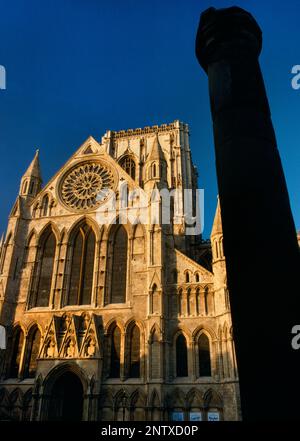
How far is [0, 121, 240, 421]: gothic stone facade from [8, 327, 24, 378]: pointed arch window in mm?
Result: 65

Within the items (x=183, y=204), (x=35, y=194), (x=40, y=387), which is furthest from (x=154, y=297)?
(x=183, y=204)

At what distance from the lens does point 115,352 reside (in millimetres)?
21609

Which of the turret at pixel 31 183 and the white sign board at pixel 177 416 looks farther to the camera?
the turret at pixel 31 183

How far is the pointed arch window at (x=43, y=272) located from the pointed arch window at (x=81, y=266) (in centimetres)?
161

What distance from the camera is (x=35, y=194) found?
2917cm

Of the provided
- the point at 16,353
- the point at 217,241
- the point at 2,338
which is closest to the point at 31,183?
the point at 2,338

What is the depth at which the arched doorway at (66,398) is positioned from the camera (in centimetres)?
2094

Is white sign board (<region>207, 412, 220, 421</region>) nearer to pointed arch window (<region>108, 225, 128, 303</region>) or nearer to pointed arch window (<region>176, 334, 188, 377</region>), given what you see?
pointed arch window (<region>176, 334, 188, 377</region>)

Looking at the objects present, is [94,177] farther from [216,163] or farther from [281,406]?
[281,406]

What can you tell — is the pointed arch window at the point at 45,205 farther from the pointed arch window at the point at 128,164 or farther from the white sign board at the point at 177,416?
the pointed arch window at the point at 128,164

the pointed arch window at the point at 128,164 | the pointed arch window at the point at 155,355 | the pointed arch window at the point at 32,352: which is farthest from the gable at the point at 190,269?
the pointed arch window at the point at 128,164

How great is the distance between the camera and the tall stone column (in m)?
4.15

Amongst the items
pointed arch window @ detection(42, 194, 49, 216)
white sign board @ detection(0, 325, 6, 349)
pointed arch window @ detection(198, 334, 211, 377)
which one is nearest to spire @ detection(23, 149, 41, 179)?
pointed arch window @ detection(42, 194, 49, 216)

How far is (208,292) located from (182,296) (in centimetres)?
160
